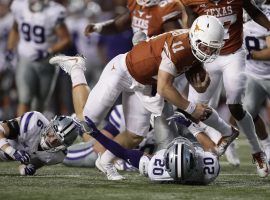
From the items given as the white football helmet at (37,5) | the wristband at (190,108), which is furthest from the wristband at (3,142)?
the white football helmet at (37,5)

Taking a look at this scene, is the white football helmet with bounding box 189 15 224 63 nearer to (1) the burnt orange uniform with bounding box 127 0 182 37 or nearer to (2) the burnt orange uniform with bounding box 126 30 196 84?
(2) the burnt orange uniform with bounding box 126 30 196 84

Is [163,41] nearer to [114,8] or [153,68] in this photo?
[153,68]

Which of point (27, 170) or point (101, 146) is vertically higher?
point (27, 170)

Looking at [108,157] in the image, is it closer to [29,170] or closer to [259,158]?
[29,170]

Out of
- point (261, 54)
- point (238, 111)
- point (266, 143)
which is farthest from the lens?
point (266, 143)

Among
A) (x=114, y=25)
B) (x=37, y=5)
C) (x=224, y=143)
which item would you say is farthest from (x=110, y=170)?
(x=37, y=5)

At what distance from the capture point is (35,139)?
7.45 metres

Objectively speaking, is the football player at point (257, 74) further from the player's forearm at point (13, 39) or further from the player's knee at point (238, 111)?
the player's forearm at point (13, 39)

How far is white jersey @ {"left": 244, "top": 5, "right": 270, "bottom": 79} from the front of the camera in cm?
887

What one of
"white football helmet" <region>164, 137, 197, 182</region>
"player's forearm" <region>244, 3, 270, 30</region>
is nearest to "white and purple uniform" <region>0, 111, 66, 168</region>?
"white football helmet" <region>164, 137, 197, 182</region>

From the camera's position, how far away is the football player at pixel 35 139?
7.16 meters

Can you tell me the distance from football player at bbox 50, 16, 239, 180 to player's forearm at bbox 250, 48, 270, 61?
0.86 metres

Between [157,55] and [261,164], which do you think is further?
[261,164]

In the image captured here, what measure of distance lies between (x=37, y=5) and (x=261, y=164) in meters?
4.53
